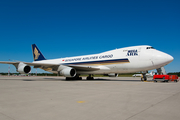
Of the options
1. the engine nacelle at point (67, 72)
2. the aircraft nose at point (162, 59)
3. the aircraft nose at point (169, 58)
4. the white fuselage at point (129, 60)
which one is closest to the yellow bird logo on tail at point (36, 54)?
the engine nacelle at point (67, 72)

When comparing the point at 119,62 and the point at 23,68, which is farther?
the point at 23,68

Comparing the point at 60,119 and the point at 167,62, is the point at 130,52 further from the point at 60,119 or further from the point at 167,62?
the point at 60,119

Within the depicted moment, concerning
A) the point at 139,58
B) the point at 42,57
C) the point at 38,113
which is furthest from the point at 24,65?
the point at 38,113

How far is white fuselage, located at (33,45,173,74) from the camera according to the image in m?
17.3

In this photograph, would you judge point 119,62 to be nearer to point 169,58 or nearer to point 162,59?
point 162,59

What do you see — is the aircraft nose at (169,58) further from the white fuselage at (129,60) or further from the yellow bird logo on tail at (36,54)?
the yellow bird logo on tail at (36,54)

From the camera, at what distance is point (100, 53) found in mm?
23281

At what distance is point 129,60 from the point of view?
1892 cm

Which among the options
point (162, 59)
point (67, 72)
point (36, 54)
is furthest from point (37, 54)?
point (162, 59)

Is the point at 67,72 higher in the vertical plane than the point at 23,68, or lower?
lower

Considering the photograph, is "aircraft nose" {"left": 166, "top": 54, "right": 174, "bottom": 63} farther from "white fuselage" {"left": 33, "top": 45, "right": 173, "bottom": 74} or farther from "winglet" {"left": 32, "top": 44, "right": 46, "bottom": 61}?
"winglet" {"left": 32, "top": 44, "right": 46, "bottom": 61}

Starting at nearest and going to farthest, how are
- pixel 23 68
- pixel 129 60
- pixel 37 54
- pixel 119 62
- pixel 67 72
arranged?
pixel 129 60 → pixel 119 62 → pixel 67 72 → pixel 23 68 → pixel 37 54

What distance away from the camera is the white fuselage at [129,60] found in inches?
683

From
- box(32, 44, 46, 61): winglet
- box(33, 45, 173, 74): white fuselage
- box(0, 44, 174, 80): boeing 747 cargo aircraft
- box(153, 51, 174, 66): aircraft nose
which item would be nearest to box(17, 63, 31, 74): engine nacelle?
box(0, 44, 174, 80): boeing 747 cargo aircraft
